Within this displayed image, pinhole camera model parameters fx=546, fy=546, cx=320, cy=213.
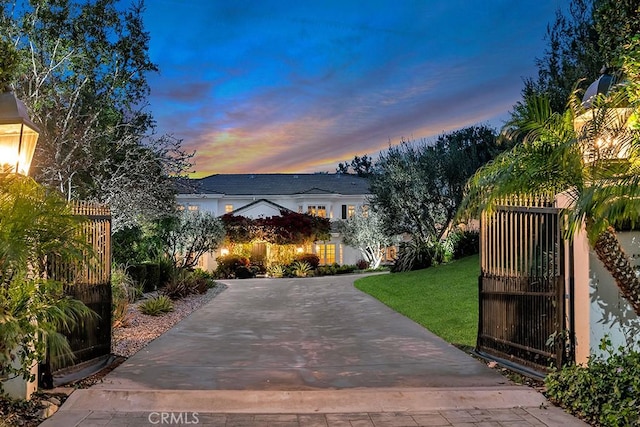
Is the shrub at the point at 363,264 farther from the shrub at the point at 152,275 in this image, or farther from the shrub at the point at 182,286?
the shrub at the point at 152,275

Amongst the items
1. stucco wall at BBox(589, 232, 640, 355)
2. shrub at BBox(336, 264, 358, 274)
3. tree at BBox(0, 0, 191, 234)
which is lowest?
shrub at BBox(336, 264, 358, 274)

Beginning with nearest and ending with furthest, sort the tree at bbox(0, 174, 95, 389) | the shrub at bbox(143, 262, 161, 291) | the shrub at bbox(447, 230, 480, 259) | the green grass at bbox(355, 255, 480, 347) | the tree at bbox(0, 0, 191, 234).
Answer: the tree at bbox(0, 174, 95, 389) → the green grass at bbox(355, 255, 480, 347) → the tree at bbox(0, 0, 191, 234) → the shrub at bbox(143, 262, 161, 291) → the shrub at bbox(447, 230, 480, 259)

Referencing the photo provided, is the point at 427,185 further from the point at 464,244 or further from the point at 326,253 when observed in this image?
the point at 326,253

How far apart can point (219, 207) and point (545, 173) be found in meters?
38.4

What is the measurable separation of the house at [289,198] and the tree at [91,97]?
75.3 feet

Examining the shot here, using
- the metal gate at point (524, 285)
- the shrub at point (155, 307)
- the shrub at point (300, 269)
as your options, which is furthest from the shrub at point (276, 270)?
the metal gate at point (524, 285)

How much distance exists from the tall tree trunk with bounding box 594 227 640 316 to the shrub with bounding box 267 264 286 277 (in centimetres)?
2635

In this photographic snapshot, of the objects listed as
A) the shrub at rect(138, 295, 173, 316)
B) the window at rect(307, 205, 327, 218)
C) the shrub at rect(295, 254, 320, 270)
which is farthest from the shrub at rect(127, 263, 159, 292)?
the window at rect(307, 205, 327, 218)

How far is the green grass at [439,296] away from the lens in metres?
10.7

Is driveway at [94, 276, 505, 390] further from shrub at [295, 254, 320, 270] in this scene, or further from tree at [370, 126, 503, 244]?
shrub at [295, 254, 320, 270]

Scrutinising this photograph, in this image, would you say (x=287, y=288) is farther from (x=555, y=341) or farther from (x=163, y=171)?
(x=555, y=341)

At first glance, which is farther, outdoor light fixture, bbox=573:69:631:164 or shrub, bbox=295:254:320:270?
shrub, bbox=295:254:320:270

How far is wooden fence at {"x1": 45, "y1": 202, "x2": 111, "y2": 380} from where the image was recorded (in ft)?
21.8

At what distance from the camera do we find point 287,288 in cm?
2194
